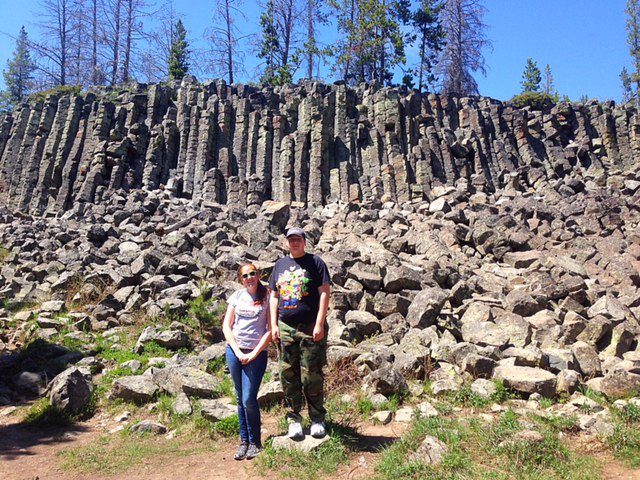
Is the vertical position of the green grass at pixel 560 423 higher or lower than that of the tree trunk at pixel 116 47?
lower

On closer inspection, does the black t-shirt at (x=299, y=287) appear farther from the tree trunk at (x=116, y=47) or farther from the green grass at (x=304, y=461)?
the tree trunk at (x=116, y=47)

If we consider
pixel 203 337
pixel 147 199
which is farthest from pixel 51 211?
pixel 203 337

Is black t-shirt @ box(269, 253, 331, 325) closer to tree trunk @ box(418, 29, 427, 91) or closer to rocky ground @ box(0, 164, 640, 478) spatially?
rocky ground @ box(0, 164, 640, 478)

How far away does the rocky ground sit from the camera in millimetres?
6008

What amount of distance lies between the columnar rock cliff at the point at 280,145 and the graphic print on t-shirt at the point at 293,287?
51.4 ft

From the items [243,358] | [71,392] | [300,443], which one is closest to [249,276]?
[243,358]

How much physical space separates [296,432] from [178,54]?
36.8 metres

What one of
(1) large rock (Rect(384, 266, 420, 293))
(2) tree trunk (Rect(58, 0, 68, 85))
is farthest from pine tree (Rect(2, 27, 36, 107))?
(1) large rock (Rect(384, 266, 420, 293))

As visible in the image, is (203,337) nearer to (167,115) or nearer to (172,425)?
(172,425)

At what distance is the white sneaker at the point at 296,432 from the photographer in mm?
4805

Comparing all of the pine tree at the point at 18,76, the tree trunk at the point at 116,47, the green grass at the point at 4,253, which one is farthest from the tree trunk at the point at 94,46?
the green grass at the point at 4,253

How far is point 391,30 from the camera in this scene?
31547mm

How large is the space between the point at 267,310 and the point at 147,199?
1595 centimetres

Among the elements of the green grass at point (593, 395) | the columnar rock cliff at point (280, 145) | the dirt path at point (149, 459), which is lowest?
the dirt path at point (149, 459)
